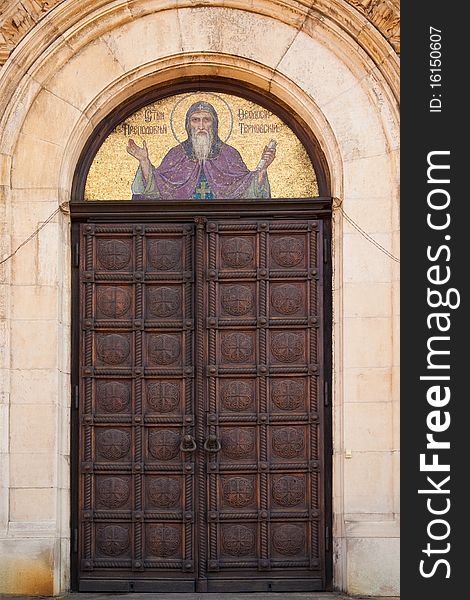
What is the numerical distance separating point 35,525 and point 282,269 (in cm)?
311

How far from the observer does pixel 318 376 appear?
1197 centimetres

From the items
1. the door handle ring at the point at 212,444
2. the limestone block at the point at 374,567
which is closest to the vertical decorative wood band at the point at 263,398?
the door handle ring at the point at 212,444

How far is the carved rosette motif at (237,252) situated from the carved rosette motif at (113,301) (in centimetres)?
94

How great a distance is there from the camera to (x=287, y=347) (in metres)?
12.0

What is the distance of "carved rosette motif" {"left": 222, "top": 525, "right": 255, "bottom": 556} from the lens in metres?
12.0

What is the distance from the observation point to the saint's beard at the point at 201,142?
12.3 m

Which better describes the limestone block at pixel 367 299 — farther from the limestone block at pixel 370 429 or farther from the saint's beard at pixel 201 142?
the saint's beard at pixel 201 142

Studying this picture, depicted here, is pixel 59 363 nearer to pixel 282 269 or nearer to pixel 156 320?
pixel 156 320

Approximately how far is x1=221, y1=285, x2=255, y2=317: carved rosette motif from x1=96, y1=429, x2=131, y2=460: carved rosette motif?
143 cm

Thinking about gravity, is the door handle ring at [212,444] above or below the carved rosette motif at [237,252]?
below

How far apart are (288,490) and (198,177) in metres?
2.91

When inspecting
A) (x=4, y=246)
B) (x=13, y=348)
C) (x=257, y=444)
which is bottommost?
(x=257, y=444)

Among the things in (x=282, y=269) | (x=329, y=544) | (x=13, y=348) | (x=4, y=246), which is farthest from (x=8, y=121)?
(x=329, y=544)

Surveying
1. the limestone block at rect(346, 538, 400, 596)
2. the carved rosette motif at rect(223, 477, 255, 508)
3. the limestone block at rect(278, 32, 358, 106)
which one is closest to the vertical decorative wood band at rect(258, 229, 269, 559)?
the carved rosette motif at rect(223, 477, 255, 508)
